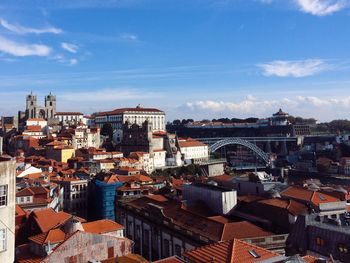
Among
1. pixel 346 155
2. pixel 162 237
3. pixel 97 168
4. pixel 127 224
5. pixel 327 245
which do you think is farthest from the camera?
pixel 346 155

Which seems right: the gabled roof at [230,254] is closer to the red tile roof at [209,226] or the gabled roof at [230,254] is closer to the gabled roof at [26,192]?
the red tile roof at [209,226]

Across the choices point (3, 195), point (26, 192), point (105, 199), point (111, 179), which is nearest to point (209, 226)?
point (3, 195)

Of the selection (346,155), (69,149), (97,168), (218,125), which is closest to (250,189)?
(97,168)

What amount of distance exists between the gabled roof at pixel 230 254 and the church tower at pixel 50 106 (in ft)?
368

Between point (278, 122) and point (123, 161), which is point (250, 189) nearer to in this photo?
point (123, 161)

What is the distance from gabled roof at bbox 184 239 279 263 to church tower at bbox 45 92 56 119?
112 m

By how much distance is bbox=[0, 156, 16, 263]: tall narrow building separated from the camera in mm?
8609

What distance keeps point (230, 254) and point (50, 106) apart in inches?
4550

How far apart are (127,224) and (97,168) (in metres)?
33.5

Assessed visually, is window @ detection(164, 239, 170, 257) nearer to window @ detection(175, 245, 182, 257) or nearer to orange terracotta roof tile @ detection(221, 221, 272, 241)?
window @ detection(175, 245, 182, 257)

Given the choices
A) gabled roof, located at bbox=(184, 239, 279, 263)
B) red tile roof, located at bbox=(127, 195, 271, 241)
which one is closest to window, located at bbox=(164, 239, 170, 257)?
red tile roof, located at bbox=(127, 195, 271, 241)

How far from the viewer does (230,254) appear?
14.3m

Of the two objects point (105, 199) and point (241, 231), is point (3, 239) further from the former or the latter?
point (105, 199)

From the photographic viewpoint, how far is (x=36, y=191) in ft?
115
